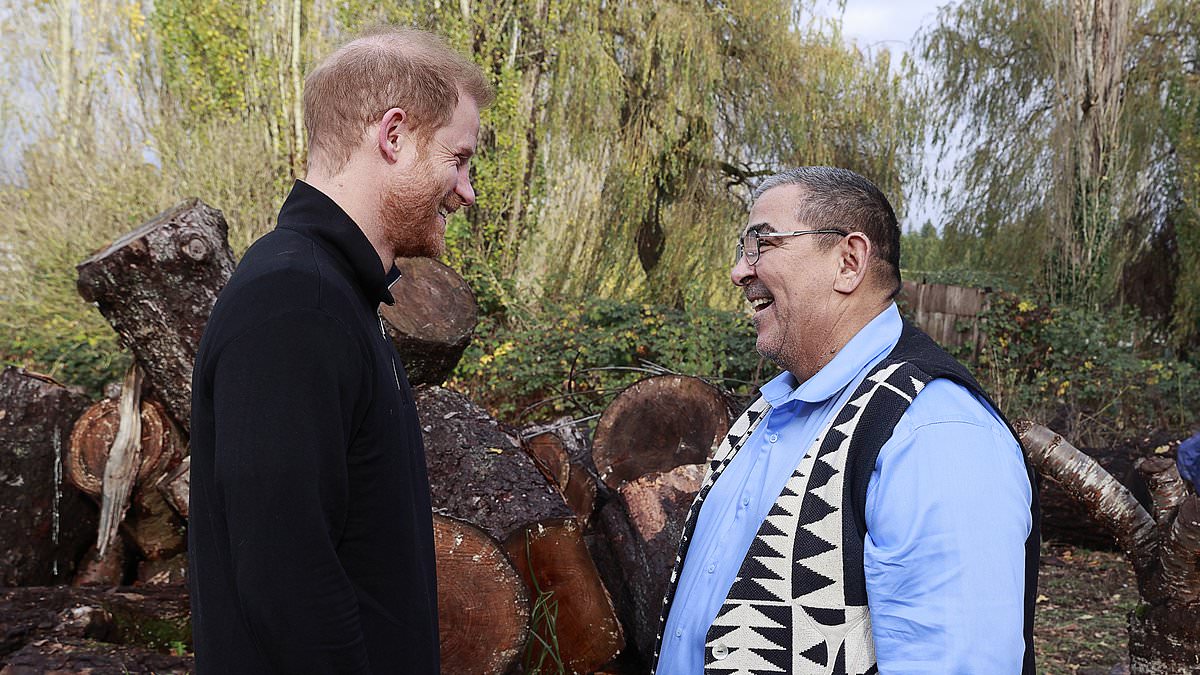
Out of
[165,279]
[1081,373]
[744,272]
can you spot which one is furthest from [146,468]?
[1081,373]

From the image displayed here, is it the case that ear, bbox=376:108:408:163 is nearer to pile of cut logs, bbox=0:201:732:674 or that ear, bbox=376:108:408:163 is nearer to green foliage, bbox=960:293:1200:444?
pile of cut logs, bbox=0:201:732:674

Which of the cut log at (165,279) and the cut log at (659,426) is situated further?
the cut log at (659,426)

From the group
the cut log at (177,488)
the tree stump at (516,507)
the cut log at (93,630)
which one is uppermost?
the tree stump at (516,507)

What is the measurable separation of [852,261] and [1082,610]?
16.3ft

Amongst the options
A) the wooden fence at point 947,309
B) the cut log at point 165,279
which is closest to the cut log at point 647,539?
the cut log at point 165,279

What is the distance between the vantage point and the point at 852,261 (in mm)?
1777

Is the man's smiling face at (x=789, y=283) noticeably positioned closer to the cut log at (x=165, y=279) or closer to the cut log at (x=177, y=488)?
the cut log at (x=165, y=279)

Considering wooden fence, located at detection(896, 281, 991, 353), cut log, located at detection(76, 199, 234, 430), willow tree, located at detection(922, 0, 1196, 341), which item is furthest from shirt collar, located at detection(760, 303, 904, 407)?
willow tree, located at detection(922, 0, 1196, 341)

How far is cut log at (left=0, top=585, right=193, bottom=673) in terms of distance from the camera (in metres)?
2.89

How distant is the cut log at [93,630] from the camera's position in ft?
9.50

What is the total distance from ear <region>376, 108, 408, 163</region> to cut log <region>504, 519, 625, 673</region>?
6.83 ft

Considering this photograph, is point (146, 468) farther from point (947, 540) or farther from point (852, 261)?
point (947, 540)

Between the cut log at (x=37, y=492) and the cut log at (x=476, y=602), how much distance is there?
289 cm

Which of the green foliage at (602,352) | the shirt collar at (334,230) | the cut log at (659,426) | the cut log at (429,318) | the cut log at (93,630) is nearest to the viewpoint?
the shirt collar at (334,230)
